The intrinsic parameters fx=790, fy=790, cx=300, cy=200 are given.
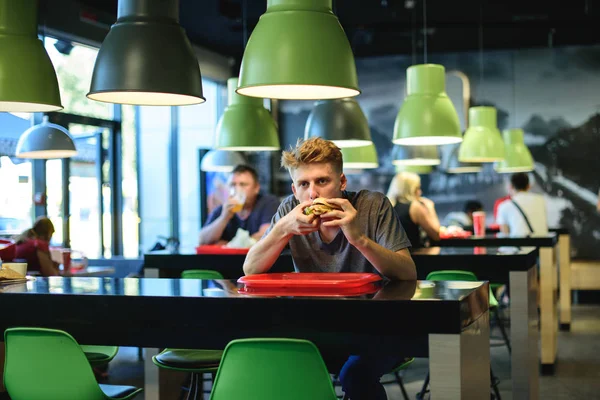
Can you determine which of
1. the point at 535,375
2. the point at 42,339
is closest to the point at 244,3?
the point at 535,375

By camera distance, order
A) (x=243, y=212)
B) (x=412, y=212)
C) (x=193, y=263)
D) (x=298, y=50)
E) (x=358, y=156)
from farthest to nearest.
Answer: (x=358, y=156)
(x=412, y=212)
(x=243, y=212)
(x=193, y=263)
(x=298, y=50)

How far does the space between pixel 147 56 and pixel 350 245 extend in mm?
1162

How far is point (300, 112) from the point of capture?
1315 cm

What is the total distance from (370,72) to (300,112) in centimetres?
133

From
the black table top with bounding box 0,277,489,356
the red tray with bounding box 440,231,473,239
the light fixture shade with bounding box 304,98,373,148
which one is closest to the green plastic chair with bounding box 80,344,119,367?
the black table top with bounding box 0,277,489,356

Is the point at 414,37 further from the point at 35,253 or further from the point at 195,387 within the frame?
the point at 195,387

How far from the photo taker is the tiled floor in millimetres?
5676

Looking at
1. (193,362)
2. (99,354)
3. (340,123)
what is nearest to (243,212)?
(340,123)

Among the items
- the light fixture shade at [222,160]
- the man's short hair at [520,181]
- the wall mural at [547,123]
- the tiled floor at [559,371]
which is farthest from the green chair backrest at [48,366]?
the wall mural at [547,123]

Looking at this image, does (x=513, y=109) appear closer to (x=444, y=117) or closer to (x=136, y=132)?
(x=136, y=132)

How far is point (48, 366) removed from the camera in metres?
2.64

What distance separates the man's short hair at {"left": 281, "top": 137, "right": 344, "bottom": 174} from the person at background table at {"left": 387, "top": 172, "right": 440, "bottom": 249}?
345cm

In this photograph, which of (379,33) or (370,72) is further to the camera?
(370,72)

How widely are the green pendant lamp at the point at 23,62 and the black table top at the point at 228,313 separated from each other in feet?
3.46
